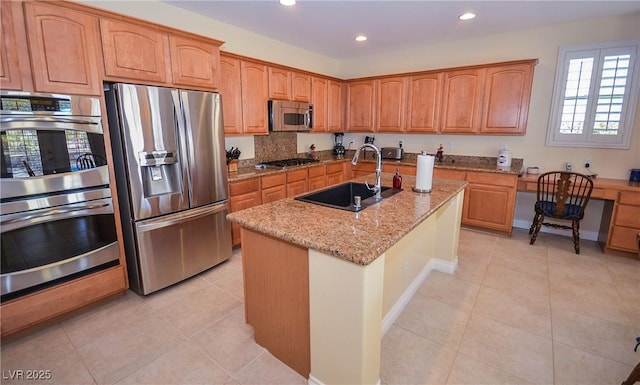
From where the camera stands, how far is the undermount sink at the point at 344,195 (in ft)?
7.16

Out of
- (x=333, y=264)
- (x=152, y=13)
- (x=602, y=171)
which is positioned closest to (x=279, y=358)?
(x=333, y=264)

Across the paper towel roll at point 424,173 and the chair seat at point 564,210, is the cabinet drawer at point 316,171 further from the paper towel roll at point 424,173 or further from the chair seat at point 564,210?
the chair seat at point 564,210

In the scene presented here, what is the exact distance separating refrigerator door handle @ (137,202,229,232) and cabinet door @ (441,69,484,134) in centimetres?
327

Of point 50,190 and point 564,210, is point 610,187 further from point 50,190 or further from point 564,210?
point 50,190

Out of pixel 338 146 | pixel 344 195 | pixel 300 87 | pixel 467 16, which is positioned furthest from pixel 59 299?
pixel 467 16

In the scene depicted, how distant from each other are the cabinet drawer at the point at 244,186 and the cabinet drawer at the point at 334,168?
1.48 metres

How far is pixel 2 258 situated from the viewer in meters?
1.85

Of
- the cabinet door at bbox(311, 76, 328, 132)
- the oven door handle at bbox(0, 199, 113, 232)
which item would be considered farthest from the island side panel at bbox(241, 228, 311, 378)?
the cabinet door at bbox(311, 76, 328, 132)

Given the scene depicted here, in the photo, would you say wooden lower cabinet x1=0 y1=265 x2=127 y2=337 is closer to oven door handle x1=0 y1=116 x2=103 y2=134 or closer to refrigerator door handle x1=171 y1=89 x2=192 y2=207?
refrigerator door handle x1=171 y1=89 x2=192 y2=207

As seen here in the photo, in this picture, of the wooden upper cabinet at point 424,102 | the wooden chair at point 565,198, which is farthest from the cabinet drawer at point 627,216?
the wooden upper cabinet at point 424,102

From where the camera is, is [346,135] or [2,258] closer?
[2,258]

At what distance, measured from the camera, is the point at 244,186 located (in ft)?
10.9

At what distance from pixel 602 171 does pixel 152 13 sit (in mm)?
5298

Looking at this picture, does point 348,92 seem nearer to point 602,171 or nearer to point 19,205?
point 602,171
